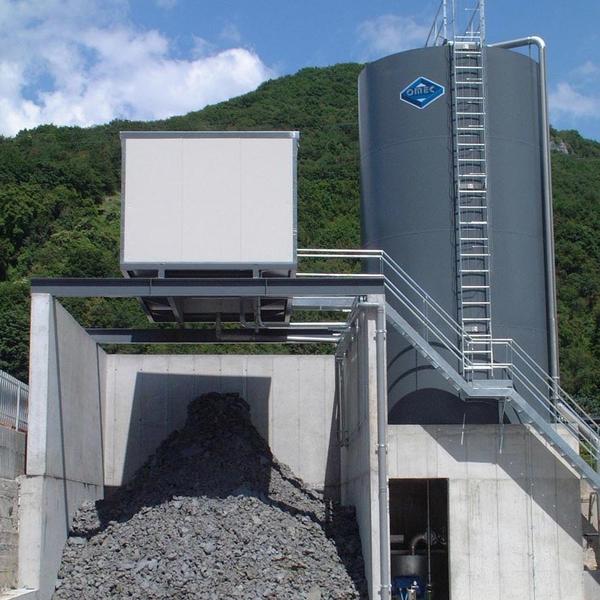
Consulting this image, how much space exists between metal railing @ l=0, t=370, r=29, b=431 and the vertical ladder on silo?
844 cm

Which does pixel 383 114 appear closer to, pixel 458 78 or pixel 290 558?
pixel 458 78

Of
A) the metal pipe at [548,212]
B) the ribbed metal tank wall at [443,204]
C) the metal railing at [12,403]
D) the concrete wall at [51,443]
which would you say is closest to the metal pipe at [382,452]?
the ribbed metal tank wall at [443,204]

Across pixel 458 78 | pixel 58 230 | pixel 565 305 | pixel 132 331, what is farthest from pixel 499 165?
pixel 58 230

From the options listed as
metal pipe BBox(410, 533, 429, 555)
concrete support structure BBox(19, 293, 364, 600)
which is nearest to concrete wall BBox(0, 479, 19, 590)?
concrete support structure BBox(19, 293, 364, 600)

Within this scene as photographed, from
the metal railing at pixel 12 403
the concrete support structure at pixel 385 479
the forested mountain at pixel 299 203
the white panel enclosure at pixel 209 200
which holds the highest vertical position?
the forested mountain at pixel 299 203

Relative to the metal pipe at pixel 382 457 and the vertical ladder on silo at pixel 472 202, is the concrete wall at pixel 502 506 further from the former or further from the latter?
the vertical ladder on silo at pixel 472 202

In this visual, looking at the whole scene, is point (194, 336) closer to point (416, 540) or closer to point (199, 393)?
Answer: point (199, 393)

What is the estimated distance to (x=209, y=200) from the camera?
17750 mm

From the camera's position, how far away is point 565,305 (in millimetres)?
50906

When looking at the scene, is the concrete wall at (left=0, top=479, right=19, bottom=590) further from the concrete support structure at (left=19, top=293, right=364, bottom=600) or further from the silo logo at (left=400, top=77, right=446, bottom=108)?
the silo logo at (left=400, top=77, right=446, bottom=108)

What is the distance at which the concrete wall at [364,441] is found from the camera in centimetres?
1681

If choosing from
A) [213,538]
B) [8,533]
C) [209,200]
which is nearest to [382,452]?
[213,538]

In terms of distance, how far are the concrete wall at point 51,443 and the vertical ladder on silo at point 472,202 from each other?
291 inches

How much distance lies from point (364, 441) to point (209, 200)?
5068 mm
